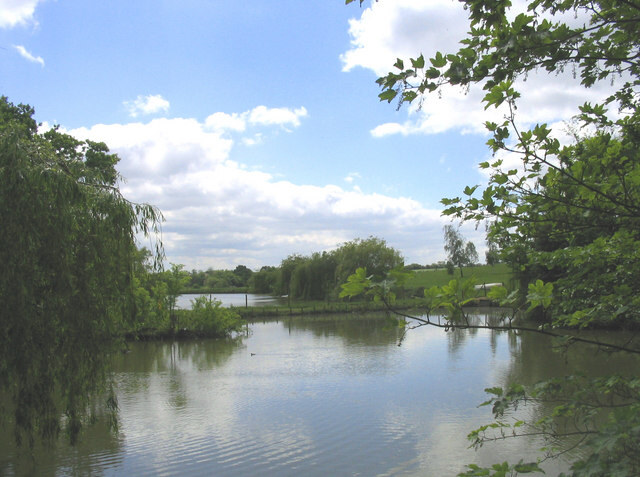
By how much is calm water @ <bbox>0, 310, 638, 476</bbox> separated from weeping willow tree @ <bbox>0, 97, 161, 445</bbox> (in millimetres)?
1320

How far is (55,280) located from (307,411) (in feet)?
15.3

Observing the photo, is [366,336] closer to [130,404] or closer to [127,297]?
[130,404]

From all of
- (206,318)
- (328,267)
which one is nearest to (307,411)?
(206,318)

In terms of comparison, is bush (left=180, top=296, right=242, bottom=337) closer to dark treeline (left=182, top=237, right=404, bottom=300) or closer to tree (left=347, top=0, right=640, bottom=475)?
dark treeline (left=182, top=237, right=404, bottom=300)

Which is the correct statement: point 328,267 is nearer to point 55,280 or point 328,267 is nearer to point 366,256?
point 366,256

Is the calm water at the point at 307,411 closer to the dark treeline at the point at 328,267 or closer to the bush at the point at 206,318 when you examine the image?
the bush at the point at 206,318

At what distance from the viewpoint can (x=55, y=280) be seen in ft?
15.5

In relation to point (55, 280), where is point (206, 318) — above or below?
below

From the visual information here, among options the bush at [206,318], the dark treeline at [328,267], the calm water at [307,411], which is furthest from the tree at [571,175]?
the dark treeline at [328,267]

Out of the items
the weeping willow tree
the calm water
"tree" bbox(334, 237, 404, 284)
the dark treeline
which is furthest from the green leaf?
"tree" bbox(334, 237, 404, 284)

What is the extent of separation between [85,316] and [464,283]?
4.30m

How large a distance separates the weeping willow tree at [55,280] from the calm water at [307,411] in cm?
132

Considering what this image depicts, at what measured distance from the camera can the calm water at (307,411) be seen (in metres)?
5.77

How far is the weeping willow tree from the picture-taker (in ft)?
14.6
